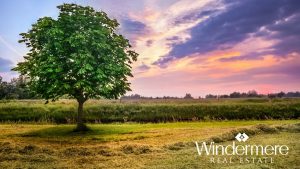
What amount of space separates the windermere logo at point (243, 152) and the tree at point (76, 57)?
1678cm

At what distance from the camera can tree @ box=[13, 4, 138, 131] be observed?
32.1m

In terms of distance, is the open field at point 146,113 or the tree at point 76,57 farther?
the open field at point 146,113

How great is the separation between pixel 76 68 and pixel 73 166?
17783 mm

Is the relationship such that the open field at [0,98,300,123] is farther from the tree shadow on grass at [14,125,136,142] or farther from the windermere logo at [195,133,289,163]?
the windermere logo at [195,133,289,163]

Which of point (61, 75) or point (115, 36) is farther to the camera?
point (115, 36)

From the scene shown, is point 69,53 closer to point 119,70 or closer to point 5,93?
point 119,70

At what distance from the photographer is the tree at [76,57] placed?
3206 centimetres

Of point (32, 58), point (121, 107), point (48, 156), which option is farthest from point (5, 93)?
point (48, 156)

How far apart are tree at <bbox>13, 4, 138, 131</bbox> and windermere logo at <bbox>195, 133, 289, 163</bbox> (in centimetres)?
1678

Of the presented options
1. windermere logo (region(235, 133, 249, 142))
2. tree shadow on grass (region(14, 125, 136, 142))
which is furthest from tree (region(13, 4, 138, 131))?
windermere logo (region(235, 133, 249, 142))

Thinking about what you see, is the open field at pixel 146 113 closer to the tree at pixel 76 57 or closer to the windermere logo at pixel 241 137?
the tree at pixel 76 57

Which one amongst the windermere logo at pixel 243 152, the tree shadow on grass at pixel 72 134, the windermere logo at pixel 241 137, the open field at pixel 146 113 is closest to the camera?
the windermere logo at pixel 243 152

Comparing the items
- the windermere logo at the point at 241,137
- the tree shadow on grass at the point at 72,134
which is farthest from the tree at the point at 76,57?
the windermere logo at the point at 241,137

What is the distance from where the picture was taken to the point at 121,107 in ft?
185
